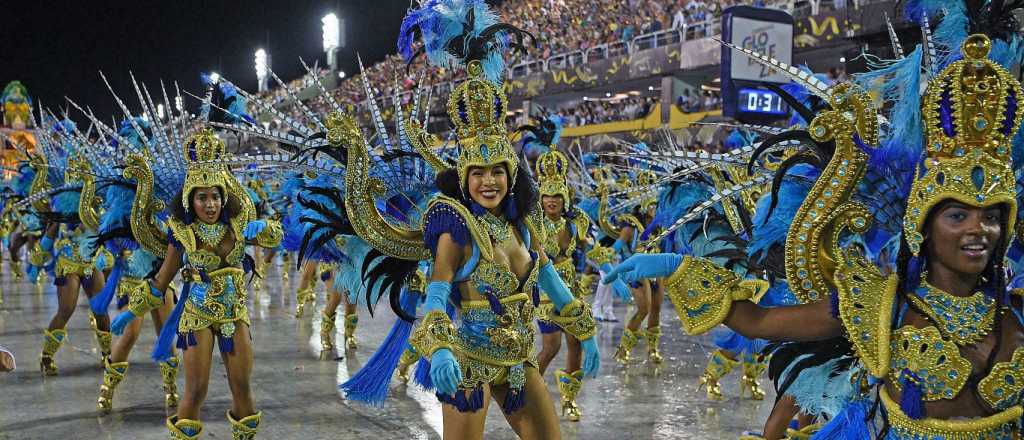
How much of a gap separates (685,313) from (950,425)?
797 millimetres

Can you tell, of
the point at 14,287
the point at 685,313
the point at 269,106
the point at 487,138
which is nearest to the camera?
the point at 685,313

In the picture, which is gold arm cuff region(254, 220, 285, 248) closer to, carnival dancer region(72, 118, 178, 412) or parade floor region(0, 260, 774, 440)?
carnival dancer region(72, 118, 178, 412)

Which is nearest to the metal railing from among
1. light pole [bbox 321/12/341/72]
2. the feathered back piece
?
the feathered back piece

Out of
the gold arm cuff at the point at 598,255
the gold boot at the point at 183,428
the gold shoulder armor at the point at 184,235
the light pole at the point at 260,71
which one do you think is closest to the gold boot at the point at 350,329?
the gold arm cuff at the point at 598,255

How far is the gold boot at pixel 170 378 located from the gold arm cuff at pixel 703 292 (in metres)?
4.87

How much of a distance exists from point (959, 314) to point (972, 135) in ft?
1.67

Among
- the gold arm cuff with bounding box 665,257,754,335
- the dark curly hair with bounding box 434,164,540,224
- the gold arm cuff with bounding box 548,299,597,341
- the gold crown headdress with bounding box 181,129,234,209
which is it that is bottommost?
the gold arm cuff with bounding box 548,299,597,341

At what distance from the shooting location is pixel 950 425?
8.29 ft

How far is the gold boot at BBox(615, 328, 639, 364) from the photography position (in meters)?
8.79

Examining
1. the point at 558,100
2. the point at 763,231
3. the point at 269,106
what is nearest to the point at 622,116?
the point at 558,100

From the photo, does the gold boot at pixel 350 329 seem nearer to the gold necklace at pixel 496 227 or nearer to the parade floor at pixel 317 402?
the parade floor at pixel 317 402

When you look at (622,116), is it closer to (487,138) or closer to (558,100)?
(558,100)

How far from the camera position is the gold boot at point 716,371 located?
7082mm

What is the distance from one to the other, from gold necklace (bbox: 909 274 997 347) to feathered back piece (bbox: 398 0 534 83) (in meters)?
2.23
